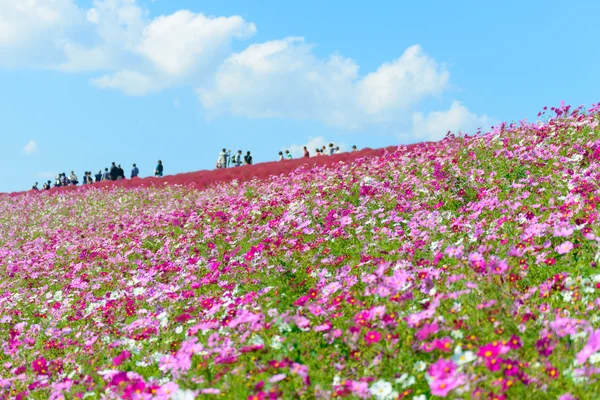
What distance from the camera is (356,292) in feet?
17.8

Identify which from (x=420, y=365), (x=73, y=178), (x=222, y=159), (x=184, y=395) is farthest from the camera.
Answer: (x=73, y=178)

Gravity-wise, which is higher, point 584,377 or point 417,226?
point 417,226

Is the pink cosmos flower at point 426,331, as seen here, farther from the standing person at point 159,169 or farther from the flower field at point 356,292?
the standing person at point 159,169

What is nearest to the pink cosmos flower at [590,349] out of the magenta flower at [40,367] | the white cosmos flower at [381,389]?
the white cosmos flower at [381,389]

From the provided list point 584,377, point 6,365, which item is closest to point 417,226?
point 584,377

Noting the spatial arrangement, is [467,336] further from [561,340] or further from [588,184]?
[588,184]

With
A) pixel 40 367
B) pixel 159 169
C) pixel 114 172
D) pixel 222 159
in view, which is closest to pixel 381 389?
pixel 40 367

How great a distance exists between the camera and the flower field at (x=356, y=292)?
11.7 ft

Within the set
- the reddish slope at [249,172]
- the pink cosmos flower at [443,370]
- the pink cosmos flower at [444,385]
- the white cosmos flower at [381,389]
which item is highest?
the reddish slope at [249,172]

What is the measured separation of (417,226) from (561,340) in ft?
12.3

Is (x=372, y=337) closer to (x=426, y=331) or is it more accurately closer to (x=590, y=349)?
(x=426, y=331)

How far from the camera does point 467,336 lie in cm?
389

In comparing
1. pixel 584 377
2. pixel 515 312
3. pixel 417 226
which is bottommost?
pixel 584 377

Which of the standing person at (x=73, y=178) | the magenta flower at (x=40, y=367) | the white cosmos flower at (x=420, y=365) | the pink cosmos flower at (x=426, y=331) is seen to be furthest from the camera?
the standing person at (x=73, y=178)
